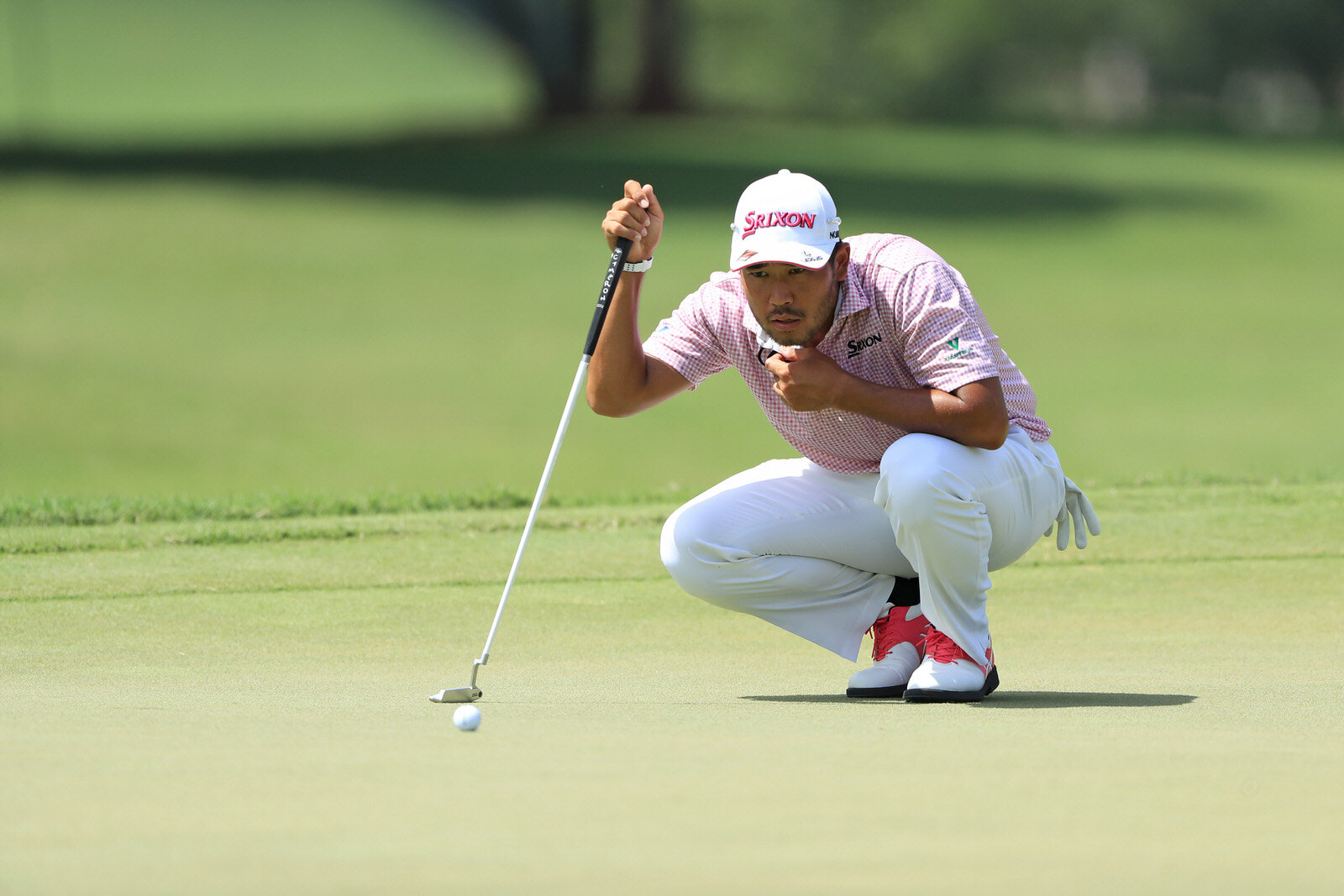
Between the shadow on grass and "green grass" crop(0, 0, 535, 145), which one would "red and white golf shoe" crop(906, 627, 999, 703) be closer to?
the shadow on grass

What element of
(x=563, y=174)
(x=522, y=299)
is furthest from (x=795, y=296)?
(x=563, y=174)

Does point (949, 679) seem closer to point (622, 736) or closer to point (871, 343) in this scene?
point (871, 343)

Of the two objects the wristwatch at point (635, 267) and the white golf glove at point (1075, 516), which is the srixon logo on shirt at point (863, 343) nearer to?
the wristwatch at point (635, 267)

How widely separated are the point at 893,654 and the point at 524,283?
15.1 metres

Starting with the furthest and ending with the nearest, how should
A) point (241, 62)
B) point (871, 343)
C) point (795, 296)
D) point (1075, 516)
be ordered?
point (241, 62), point (1075, 516), point (871, 343), point (795, 296)

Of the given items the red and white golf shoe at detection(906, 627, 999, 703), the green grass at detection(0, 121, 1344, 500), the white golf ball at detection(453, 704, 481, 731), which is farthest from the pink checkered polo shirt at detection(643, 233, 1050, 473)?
the green grass at detection(0, 121, 1344, 500)

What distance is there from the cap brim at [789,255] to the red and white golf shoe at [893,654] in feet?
2.77

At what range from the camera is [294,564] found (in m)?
5.36

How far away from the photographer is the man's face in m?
3.68

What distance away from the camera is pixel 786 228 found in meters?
3.64

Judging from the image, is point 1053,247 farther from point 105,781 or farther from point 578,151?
point 105,781

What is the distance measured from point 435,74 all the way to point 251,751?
4864 centimetres

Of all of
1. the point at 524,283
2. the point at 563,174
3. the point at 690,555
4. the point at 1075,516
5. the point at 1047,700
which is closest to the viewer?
the point at 1047,700

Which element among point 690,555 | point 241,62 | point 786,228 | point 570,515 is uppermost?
point 786,228
